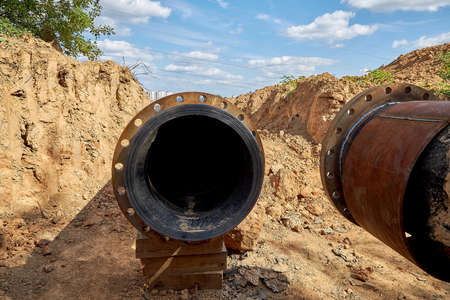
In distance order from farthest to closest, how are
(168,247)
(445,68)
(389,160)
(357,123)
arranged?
(445,68) < (168,247) < (357,123) < (389,160)

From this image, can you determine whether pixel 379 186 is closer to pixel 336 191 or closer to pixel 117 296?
pixel 336 191

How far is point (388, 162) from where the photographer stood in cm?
132

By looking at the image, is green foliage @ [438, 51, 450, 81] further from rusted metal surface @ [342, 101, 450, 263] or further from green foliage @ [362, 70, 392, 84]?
rusted metal surface @ [342, 101, 450, 263]

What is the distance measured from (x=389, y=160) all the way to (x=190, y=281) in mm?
2133

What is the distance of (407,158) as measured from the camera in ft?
3.97

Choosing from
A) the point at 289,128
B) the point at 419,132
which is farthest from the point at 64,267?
the point at 289,128

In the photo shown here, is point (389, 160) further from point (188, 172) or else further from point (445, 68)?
point (445, 68)

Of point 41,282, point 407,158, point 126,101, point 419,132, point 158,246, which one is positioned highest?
point 126,101

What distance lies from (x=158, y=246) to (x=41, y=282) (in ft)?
4.76

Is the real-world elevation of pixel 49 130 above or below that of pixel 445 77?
below

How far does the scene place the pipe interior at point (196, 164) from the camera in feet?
8.25

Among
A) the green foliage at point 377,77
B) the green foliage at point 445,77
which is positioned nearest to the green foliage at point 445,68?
the green foliage at point 445,77

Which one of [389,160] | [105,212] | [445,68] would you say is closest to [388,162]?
[389,160]

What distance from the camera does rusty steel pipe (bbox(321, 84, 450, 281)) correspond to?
1.23m
